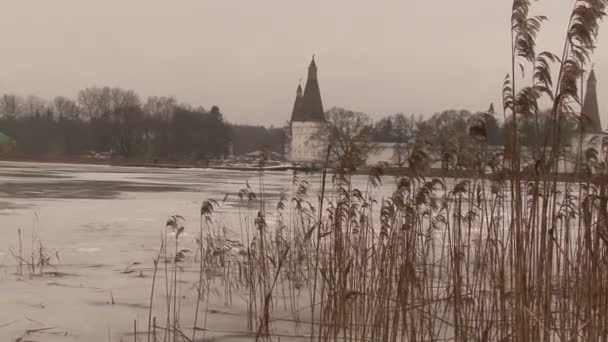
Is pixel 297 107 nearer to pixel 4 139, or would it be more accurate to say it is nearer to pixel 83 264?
pixel 4 139

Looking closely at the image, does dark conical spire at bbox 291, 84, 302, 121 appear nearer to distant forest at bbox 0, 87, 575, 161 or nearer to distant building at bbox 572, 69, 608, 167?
distant forest at bbox 0, 87, 575, 161

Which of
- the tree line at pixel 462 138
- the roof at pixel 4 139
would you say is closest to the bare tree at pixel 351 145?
the tree line at pixel 462 138

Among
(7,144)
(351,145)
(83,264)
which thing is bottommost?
(83,264)

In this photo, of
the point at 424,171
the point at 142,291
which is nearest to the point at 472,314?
the point at 424,171

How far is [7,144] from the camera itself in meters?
70.8

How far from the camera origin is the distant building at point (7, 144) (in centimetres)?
6949

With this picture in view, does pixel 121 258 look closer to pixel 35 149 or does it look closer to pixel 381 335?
pixel 381 335

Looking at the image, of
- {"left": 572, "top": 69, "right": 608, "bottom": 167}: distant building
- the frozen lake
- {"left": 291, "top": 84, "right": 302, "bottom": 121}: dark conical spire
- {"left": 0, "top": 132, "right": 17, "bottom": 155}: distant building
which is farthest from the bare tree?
{"left": 0, "top": 132, "right": 17, "bottom": 155}: distant building

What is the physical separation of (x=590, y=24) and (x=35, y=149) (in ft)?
266

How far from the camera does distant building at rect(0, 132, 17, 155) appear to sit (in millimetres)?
69488

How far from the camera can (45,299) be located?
471 centimetres

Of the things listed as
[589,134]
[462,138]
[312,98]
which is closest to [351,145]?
[462,138]

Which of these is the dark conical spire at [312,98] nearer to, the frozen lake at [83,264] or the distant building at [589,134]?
the frozen lake at [83,264]

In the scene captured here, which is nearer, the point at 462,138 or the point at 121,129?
the point at 462,138
